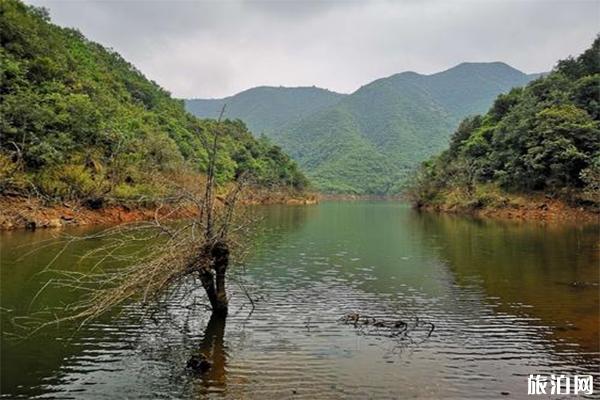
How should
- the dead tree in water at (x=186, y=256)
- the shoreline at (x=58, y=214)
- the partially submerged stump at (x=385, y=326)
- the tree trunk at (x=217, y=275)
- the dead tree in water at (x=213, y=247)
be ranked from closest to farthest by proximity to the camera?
the dead tree in water at (x=186, y=256) → the partially submerged stump at (x=385, y=326) → the dead tree in water at (x=213, y=247) → the tree trunk at (x=217, y=275) → the shoreline at (x=58, y=214)

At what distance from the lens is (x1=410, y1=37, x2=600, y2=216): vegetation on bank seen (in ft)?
220

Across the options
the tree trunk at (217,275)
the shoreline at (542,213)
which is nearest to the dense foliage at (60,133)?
the tree trunk at (217,275)

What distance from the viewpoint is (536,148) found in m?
69.2

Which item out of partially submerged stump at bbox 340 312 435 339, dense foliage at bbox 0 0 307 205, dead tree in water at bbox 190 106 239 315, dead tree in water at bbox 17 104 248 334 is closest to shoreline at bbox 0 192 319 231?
dense foliage at bbox 0 0 307 205

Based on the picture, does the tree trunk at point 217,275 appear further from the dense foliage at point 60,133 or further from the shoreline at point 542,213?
the shoreline at point 542,213

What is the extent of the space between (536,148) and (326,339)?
63.6 metres

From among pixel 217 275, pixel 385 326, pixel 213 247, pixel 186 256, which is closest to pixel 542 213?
pixel 385 326

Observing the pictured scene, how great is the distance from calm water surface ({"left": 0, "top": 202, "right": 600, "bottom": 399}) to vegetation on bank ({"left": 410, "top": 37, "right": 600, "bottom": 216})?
134 feet

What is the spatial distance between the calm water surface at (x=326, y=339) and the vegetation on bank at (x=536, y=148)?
40949mm

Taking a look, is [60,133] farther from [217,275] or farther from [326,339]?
[326,339]

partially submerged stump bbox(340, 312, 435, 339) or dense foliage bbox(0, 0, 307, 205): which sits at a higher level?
dense foliage bbox(0, 0, 307, 205)

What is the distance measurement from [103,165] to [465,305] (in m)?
43.7

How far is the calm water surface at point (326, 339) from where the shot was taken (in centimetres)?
1116

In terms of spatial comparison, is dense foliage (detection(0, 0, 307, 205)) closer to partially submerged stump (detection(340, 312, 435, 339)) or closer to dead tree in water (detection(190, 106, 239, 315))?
dead tree in water (detection(190, 106, 239, 315))
